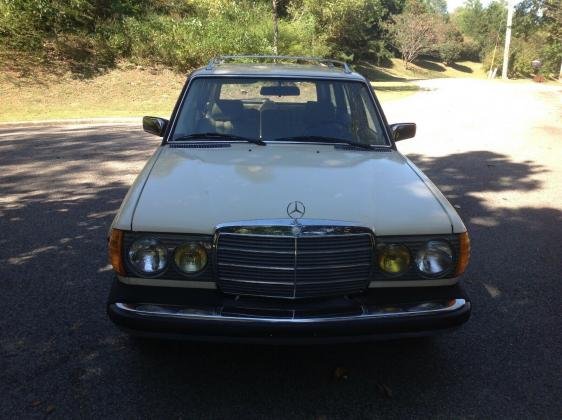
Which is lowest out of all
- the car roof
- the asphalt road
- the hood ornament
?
the asphalt road

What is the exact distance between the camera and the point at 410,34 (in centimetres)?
6206

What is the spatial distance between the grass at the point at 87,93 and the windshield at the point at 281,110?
42.1 feet

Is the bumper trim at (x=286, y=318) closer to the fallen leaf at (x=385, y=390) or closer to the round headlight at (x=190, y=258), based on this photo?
the round headlight at (x=190, y=258)

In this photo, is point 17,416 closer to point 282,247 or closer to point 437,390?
point 282,247

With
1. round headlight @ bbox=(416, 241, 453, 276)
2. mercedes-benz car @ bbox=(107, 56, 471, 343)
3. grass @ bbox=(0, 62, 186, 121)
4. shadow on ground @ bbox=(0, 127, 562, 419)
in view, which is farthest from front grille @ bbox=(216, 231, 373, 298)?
grass @ bbox=(0, 62, 186, 121)

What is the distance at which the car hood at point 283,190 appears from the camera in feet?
9.53

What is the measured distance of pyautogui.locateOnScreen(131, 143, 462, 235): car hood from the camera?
9.53ft

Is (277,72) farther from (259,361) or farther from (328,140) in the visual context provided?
(259,361)

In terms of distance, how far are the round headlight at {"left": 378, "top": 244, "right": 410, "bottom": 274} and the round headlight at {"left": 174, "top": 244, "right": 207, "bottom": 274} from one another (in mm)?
935

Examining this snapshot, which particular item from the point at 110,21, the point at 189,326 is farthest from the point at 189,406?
the point at 110,21

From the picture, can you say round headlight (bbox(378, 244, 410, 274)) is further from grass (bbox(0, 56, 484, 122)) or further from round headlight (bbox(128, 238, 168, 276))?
grass (bbox(0, 56, 484, 122))

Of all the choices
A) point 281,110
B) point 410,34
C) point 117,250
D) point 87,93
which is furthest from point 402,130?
point 410,34

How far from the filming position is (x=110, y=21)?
23125mm

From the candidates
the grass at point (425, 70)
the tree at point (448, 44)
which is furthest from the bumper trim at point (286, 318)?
the tree at point (448, 44)
